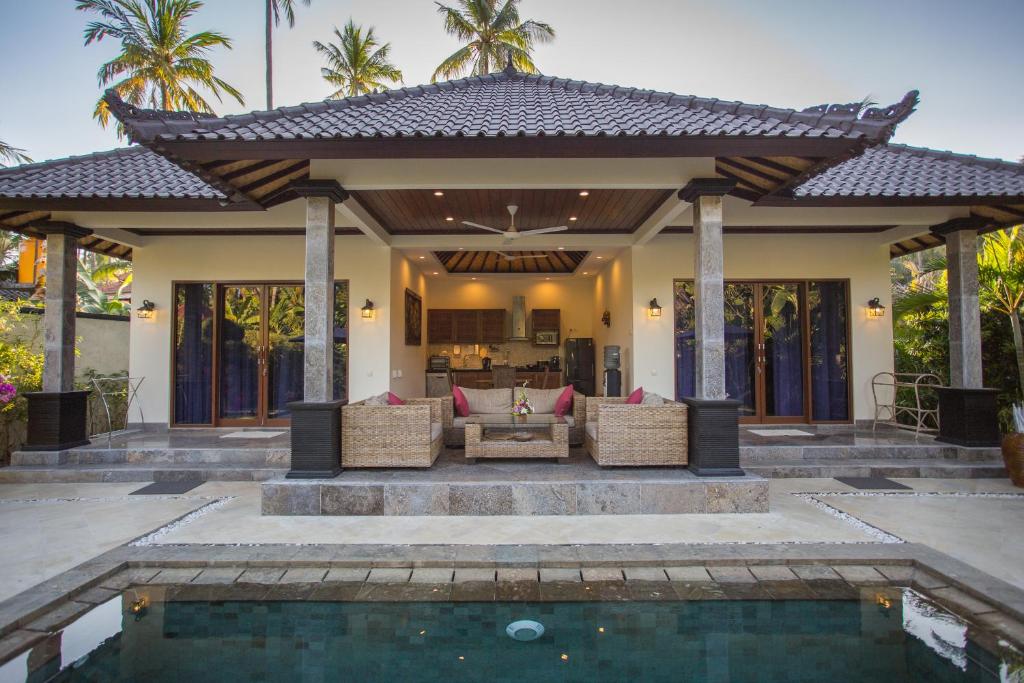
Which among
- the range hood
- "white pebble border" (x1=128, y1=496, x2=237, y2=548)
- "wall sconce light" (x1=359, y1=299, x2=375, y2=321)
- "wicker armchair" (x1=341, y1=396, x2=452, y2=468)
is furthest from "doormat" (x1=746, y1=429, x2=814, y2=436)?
"white pebble border" (x1=128, y1=496, x2=237, y2=548)

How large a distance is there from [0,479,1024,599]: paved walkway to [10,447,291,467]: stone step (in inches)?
34.0

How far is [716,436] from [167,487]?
5398 mm

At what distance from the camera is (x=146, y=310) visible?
7.98 meters

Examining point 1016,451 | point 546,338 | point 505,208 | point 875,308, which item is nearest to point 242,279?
point 505,208

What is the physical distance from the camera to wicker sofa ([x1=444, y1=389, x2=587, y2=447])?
6.33 meters

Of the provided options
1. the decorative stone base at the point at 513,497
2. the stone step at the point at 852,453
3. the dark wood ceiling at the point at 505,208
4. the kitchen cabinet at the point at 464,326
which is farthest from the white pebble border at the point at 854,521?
the kitchen cabinet at the point at 464,326

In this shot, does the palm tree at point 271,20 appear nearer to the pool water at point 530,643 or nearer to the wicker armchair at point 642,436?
the wicker armchair at point 642,436

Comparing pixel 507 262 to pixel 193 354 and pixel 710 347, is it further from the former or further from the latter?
pixel 710 347

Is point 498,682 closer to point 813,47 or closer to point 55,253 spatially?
point 55,253

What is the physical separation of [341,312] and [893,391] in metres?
8.33

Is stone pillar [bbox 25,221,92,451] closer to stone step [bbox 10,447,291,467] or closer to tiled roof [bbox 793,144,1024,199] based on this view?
stone step [bbox 10,447,291,467]

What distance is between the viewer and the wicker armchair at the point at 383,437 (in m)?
4.94

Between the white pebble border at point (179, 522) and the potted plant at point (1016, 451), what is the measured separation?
7.56 meters

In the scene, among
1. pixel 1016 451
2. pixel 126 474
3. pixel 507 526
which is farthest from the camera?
pixel 126 474
